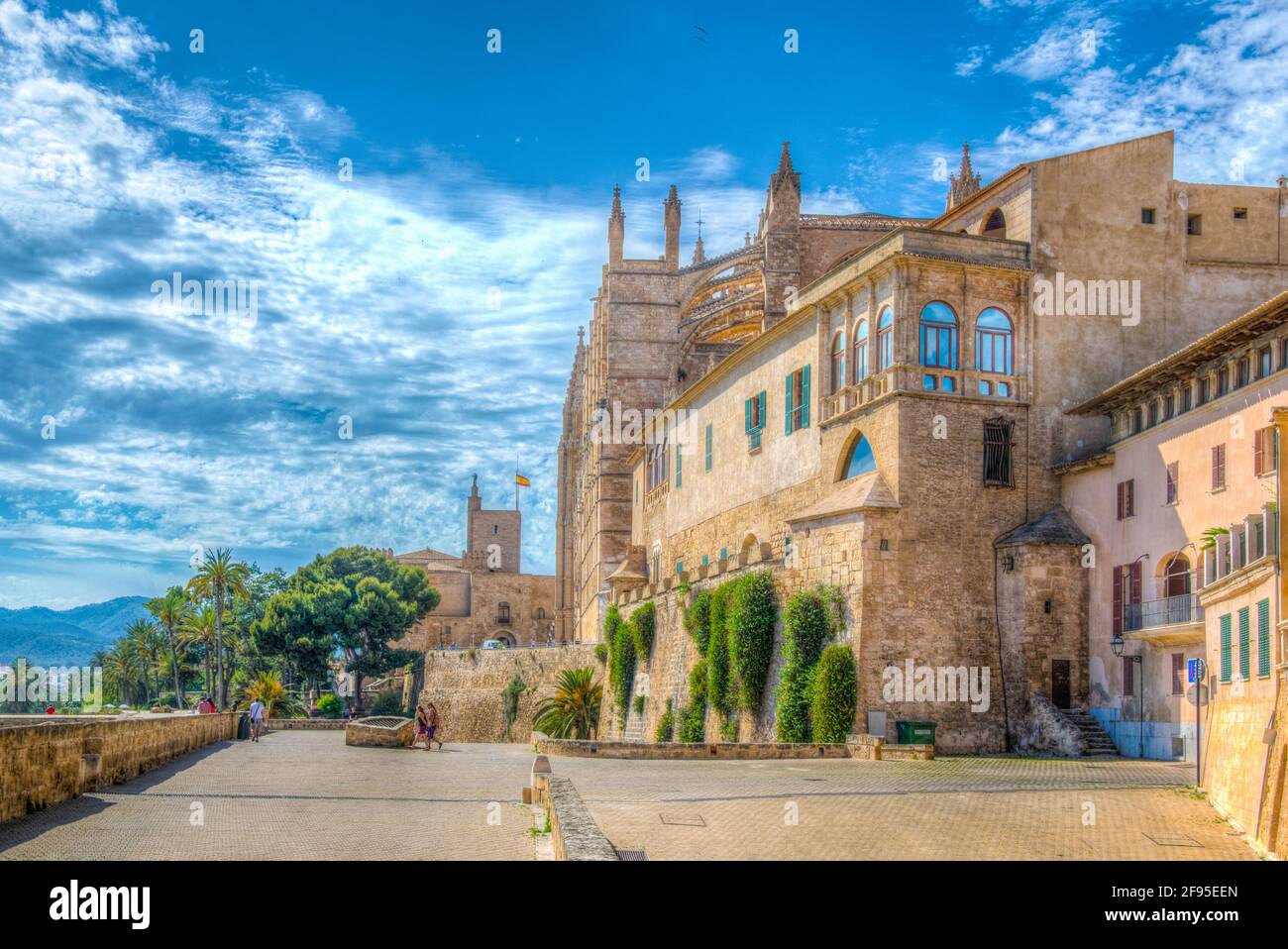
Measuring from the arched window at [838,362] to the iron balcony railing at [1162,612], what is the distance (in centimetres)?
938

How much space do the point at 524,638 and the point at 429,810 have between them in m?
90.8

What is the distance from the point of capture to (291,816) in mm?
17891

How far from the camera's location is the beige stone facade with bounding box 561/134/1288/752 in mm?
30688

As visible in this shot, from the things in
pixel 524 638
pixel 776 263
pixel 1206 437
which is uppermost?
pixel 776 263

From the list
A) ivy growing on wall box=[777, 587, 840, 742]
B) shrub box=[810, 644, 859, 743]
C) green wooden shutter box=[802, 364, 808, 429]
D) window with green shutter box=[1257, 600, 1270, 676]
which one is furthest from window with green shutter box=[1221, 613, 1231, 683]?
green wooden shutter box=[802, 364, 808, 429]

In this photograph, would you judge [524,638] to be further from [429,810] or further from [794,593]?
[429,810]

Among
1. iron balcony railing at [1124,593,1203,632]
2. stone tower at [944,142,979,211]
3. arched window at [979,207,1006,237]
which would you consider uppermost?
stone tower at [944,142,979,211]

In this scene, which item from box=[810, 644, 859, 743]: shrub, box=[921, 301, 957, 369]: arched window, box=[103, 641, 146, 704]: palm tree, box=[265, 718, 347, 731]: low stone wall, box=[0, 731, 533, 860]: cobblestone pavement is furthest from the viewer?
box=[103, 641, 146, 704]: palm tree

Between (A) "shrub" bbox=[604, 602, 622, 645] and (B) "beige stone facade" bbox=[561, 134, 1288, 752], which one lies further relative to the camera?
(A) "shrub" bbox=[604, 602, 622, 645]

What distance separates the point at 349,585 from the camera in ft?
293

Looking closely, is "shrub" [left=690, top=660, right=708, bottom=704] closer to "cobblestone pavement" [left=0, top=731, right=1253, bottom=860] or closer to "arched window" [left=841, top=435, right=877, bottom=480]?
"arched window" [left=841, top=435, right=877, bottom=480]

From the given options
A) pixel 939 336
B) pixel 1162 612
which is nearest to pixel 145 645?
pixel 939 336

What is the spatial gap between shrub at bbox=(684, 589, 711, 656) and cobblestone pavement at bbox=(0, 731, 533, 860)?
10.3m
